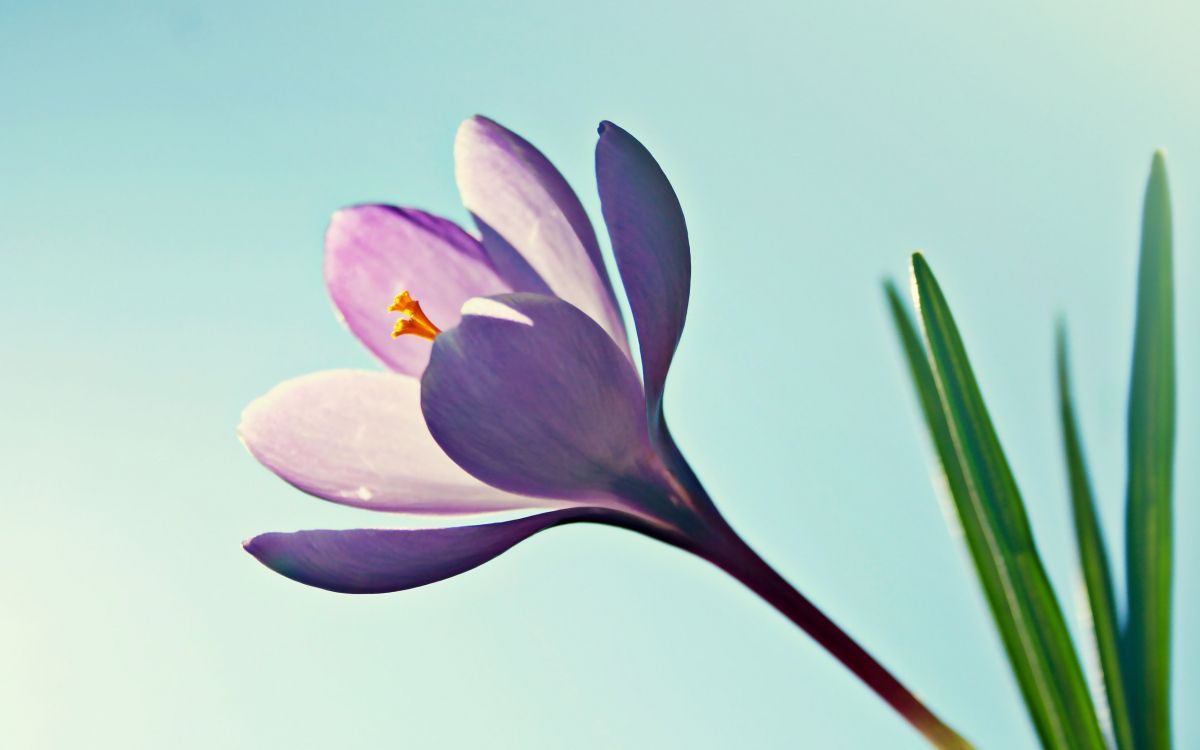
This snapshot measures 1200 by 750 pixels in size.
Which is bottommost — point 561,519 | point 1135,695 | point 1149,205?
point 1135,695

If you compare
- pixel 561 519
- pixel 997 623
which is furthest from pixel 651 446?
pixel 997 623

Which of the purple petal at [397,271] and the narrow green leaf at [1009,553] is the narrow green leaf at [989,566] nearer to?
the narrow green leaf at [1009,553]

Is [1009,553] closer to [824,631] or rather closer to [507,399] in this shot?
[824,631]

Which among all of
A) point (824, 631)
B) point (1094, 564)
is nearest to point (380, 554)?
point (824, 631)

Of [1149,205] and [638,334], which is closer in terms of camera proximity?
[638,334]

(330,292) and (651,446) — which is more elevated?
(330,292)

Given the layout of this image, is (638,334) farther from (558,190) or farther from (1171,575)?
(1171,575)

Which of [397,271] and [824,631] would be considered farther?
[397,271]
